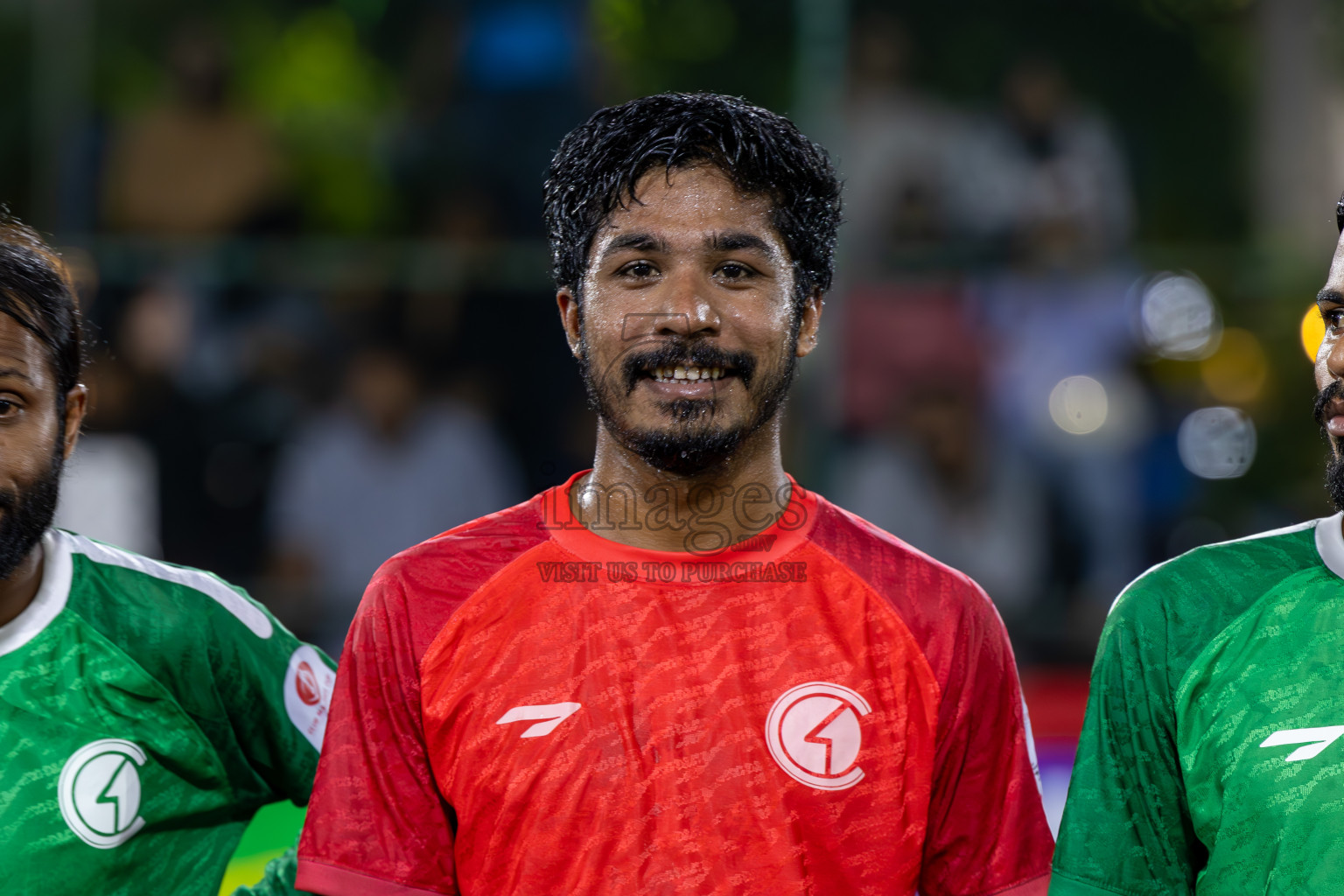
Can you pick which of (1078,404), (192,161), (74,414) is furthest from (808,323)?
(192,161)

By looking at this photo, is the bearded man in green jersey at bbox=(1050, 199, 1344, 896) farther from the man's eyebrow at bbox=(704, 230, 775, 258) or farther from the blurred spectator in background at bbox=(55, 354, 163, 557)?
the blurred spectator in background at bbox=(55, 354, 163, 557)

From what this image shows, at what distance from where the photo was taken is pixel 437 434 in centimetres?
709

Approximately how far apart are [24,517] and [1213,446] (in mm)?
5958

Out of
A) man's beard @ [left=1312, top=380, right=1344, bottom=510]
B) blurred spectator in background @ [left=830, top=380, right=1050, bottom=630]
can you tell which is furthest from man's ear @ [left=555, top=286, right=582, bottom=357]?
blurred spectator in background @ [left=830, top=380, right=1050, bottom=630]

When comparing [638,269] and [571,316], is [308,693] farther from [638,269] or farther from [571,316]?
[638,269]

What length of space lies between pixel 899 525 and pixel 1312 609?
14.8 ft

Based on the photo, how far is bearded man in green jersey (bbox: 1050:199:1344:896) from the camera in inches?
91.7

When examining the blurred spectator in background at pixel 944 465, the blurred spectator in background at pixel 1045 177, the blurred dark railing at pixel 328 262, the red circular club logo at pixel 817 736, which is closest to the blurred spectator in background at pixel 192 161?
the blurred dark railing at pixel 328 262

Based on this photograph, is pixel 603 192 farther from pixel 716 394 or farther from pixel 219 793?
pixel 219 793

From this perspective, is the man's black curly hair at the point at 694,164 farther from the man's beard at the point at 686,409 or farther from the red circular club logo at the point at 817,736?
the red circular club logo at the point at 817,736

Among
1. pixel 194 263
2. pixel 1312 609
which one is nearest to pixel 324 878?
pixel 1312 609

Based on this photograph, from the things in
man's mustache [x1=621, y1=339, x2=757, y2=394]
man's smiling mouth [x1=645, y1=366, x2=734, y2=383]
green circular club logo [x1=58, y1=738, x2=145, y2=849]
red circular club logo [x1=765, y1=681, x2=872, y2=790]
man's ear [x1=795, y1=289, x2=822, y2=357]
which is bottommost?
green circular club logo [x1=58, y1=738, x2=145, y2=849]

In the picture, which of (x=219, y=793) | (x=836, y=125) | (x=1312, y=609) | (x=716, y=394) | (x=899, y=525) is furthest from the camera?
(x=836, y=125)

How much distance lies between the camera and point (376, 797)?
2533mm
